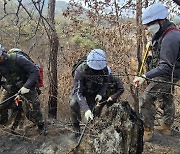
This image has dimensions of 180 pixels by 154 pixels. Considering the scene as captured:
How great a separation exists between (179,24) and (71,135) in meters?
4.77

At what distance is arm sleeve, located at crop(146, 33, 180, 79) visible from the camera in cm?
376

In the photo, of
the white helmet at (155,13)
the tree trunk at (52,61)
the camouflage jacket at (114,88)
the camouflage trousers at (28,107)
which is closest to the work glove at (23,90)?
the camouflage trousers at (28,107)

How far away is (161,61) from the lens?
3871 mm

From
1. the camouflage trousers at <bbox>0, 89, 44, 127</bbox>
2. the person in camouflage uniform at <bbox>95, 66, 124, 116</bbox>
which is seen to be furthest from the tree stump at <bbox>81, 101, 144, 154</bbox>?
the camouflage trousers at <bbox>0, 89, 44, 127</bbox>

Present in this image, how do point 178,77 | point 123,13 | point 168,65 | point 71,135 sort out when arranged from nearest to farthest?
point 168,65
point 178,77
point 71,135
point 123,13

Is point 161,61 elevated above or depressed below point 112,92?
above

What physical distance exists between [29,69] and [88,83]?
0.98 m

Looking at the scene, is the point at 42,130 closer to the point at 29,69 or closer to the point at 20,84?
the point at 20,84

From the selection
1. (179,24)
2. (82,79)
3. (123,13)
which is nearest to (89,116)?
(82,79)

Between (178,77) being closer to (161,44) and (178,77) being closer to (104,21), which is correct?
(161,44)

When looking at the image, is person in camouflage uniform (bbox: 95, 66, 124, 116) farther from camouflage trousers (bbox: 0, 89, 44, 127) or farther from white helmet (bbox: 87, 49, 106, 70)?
camouflage trousers (bbox: 0, 89, 44, 127)

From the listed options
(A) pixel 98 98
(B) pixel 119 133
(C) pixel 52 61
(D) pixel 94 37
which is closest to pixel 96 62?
(A) pixel 98 98

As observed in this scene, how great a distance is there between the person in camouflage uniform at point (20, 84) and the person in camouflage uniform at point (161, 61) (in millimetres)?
1809

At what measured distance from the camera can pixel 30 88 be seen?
5027mm
